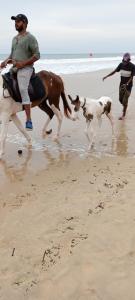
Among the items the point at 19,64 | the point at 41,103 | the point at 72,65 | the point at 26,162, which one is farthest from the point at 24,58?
the point at 72,65

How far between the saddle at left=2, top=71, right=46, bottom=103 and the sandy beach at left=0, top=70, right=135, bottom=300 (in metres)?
1.04

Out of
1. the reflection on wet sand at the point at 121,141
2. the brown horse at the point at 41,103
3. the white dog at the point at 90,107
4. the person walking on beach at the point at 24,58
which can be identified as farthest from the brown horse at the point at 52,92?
the reflection on wet sand at the point at 121,141

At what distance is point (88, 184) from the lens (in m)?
5.51

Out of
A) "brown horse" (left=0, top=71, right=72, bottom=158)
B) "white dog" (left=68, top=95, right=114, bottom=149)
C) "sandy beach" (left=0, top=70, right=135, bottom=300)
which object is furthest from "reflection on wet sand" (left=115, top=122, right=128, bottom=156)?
"brown horse" (left=0, top=71, right=72, bottom=158)

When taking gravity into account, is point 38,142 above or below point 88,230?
below

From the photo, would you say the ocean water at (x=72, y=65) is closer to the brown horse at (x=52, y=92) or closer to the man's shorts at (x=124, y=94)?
the man's shorts at (x=124, y=94)

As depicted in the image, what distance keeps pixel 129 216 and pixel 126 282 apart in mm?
1153

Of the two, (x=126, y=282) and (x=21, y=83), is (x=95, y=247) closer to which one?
(x=126, y=282)

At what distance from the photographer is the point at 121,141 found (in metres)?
8.15

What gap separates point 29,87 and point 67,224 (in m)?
3.76

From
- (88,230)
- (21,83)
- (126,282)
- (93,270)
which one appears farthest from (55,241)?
(21,83)

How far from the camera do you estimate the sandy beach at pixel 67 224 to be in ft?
10.6

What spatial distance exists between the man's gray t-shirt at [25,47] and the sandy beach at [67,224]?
1.74 metres

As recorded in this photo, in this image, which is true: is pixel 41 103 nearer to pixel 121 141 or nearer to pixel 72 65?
pixel 121 141
